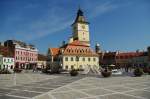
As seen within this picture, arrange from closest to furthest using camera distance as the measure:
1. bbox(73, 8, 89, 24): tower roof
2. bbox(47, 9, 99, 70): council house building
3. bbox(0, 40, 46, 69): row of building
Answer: bbox(47, 9, 99, 70): council house building → bbox(0, 40, 46, 69): row of building → bbox(73, 8, 89, 24): tower roof

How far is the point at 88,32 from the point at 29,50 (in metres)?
23.3

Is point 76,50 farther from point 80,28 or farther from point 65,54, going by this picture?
point 80,28

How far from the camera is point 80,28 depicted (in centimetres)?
9188

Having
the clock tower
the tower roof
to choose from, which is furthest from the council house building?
the tower roof

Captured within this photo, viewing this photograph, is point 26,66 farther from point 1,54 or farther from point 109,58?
point 109,58

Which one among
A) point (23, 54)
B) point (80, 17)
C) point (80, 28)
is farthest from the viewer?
point (80, 17)

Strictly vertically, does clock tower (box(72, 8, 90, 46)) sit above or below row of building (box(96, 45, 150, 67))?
above

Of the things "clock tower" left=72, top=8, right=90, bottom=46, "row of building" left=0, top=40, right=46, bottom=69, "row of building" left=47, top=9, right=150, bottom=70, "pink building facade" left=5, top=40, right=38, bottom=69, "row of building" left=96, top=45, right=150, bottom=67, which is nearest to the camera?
"row of building" left=47, top=9, right=150, bottom=70

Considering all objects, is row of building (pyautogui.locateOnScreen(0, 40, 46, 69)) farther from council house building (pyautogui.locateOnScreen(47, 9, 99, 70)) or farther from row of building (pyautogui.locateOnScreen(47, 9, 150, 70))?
council house building (pyautogui.locateOnScreen(47, 9, 99, 70))

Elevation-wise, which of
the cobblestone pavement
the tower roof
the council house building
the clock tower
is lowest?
the cobblestone pavement

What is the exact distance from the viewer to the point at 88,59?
82.4 meters

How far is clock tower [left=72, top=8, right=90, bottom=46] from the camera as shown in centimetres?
9078

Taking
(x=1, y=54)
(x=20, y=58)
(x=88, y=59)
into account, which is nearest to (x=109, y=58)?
(x=88, y=59)

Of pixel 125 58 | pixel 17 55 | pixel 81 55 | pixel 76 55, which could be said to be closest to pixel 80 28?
pixel 81 55
